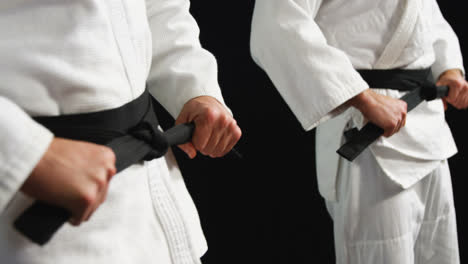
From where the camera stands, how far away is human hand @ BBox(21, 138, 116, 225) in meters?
0.34

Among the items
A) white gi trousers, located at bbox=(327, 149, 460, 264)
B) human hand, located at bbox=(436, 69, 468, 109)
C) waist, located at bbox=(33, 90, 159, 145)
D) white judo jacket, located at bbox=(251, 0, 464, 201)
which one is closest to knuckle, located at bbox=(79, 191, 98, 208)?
waist, located at bbox=(33, 90, 159, 145)

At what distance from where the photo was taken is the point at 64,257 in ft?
1.34

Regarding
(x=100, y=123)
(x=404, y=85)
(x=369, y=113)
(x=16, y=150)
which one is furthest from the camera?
(x=404, y=85)

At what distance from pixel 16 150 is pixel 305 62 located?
0.58 meters

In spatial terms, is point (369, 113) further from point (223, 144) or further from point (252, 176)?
point (252, 176)

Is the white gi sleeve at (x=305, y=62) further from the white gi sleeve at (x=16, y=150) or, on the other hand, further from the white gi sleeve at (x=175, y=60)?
the white gi sleeve at (x=16, y=150)

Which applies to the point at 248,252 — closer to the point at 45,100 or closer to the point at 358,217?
the point at 358,217

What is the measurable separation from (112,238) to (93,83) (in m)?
0.18

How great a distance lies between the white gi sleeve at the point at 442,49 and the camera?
1051 millimetres

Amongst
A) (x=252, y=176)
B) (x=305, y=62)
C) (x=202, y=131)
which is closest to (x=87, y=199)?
(x=202, y=131)

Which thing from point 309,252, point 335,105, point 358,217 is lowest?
point 309,252

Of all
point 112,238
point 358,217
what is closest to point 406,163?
point 358,217

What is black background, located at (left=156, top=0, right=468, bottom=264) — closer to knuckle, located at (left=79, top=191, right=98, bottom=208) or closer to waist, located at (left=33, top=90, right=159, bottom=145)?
waist, located at (left=33, top=90, right=159, bottom=145)

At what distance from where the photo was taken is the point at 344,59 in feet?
2.54
